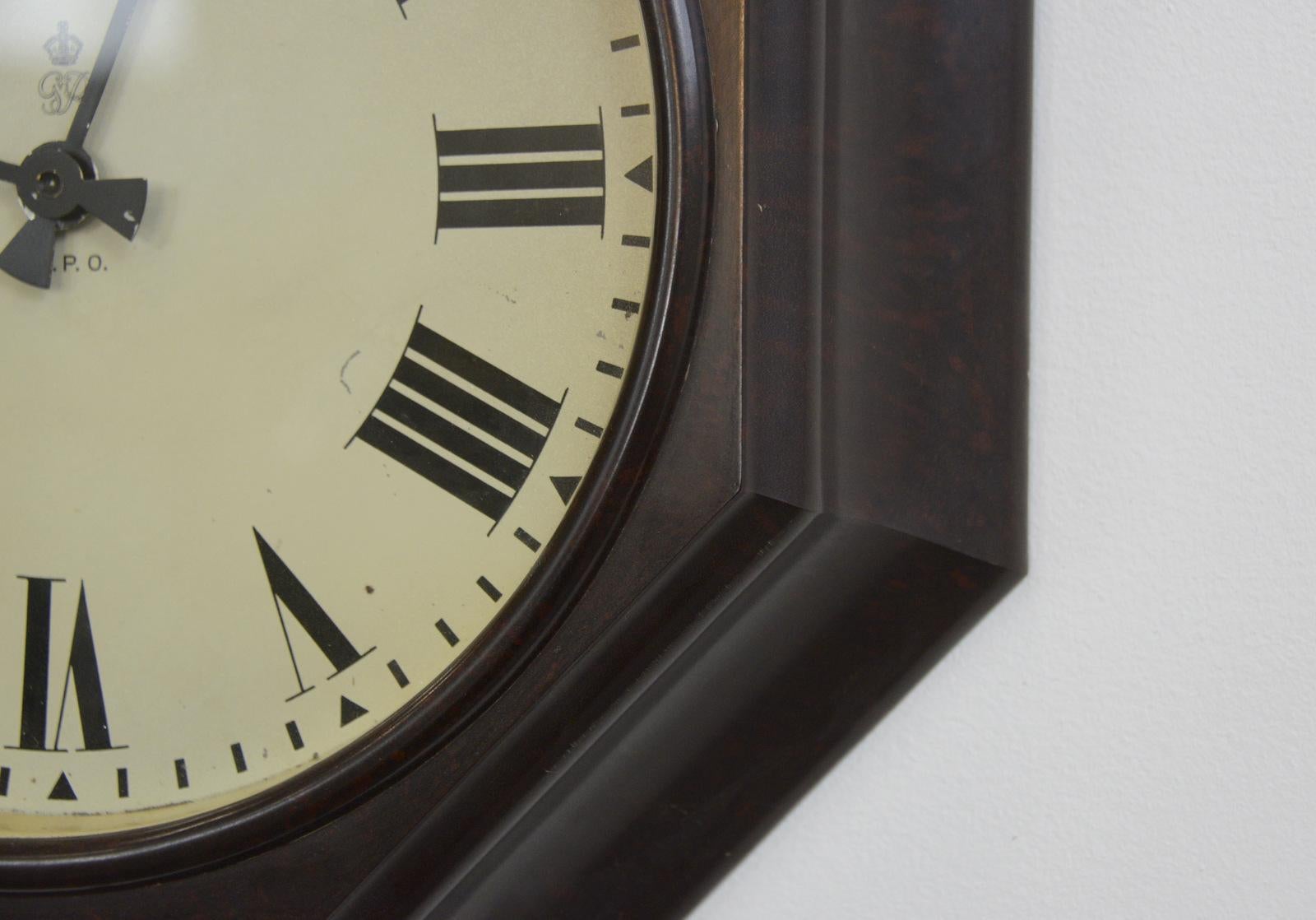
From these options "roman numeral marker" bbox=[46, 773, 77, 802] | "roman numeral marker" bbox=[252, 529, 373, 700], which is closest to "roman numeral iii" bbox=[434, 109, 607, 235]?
"roman numeral marker" bbox=[252, 529, 373, 700]

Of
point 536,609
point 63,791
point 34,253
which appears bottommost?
point 63,791

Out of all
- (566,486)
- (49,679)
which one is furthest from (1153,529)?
(49,679)

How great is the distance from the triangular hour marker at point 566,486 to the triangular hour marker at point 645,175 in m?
0.11

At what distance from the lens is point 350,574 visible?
424 millimetres

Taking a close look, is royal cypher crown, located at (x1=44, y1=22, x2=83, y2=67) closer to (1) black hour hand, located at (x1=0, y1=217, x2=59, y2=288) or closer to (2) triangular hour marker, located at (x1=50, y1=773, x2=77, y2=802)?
(1) black hour hand, located at (x1=0, y1=217, x2=59, y2=288)

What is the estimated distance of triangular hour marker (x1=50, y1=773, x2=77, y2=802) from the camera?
1.46 ft

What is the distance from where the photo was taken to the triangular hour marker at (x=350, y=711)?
0.42 metres

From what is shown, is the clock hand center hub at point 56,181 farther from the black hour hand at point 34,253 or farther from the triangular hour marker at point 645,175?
the triangular hour marker at point 645,175

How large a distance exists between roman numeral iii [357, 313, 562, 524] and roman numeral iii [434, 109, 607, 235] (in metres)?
0.05

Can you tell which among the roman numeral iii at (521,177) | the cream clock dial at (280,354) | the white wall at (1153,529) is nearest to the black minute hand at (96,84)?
the cream clock dial at (280,354)

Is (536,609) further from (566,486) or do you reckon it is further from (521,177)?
(521,177)

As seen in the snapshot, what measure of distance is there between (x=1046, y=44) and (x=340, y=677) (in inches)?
13.7

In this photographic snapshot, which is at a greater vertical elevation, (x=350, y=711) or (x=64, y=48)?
(x=64, y=48)

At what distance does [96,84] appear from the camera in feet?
1.47
